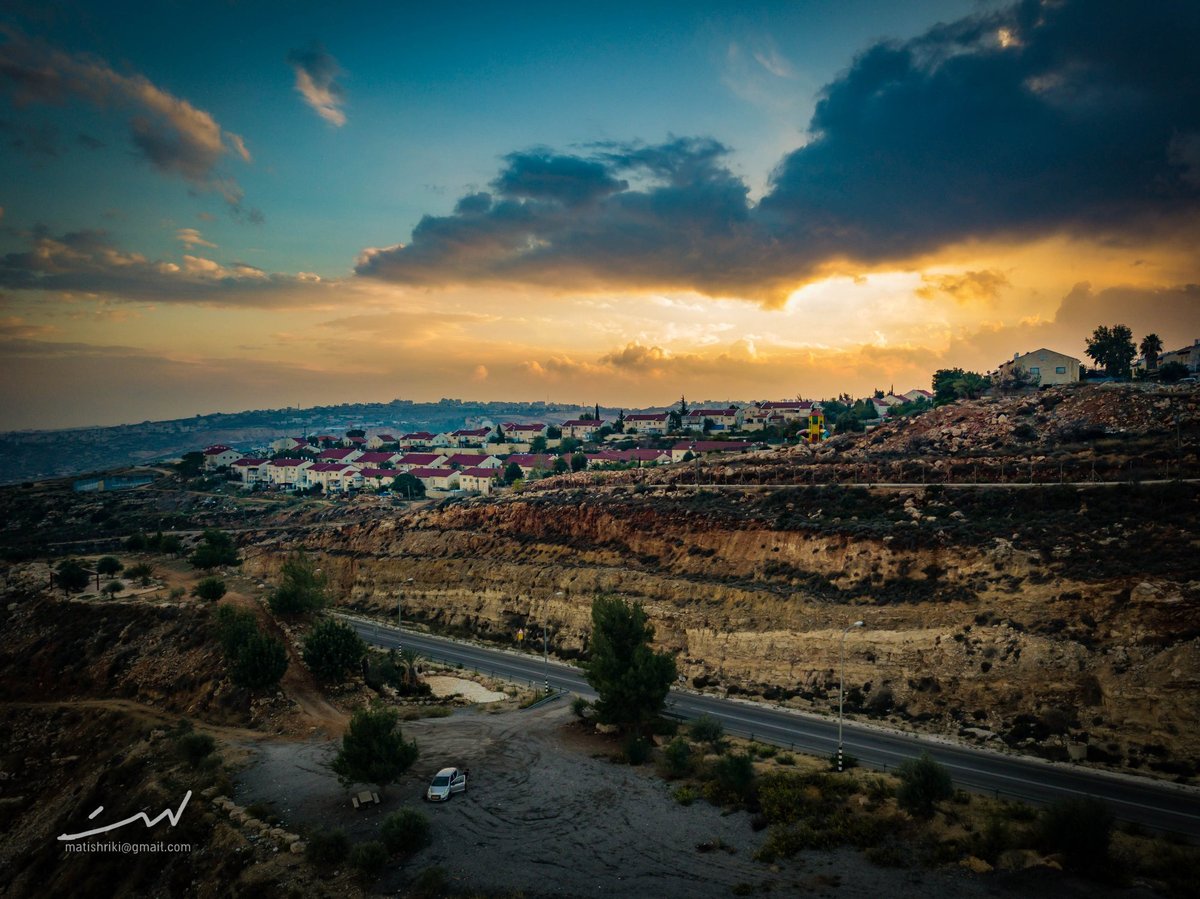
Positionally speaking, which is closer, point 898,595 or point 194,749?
point 194,749

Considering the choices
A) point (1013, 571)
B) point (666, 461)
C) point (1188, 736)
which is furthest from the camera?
point (666, 461)

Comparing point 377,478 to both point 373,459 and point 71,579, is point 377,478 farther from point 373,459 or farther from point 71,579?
point 71,579

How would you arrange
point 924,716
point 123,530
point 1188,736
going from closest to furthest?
point 1188,736
point 924,716
point 123,530

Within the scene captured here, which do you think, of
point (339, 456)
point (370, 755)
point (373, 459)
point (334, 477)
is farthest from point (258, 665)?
point (339, 456)

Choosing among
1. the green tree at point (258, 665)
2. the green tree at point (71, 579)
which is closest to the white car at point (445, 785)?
the green tree at point (258, 665)

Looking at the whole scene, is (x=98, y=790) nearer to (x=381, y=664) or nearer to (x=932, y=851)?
(x=381, y=664)

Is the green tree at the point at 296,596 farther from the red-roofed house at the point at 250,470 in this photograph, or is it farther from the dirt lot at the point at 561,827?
the red-roofed house at the point at 250,470

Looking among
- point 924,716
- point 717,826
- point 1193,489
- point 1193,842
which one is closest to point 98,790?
point 717,826
